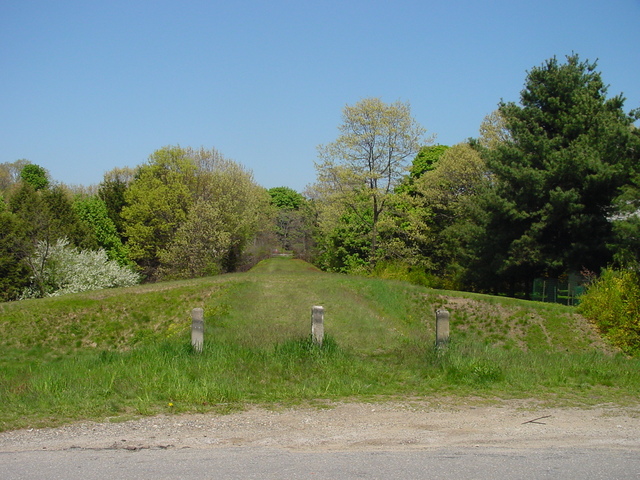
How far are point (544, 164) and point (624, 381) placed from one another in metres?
24.1

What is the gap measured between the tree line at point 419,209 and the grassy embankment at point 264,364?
10.5 m

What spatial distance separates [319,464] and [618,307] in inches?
719

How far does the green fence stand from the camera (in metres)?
30.0

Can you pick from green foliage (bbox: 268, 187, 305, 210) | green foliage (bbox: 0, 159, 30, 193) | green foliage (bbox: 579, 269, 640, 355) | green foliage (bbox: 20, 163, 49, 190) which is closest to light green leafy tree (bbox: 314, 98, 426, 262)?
green foliage (bbox: 579, 269, 640, 355)

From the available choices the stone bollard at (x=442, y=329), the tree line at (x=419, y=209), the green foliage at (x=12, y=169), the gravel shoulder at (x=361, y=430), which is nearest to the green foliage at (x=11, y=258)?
the tree line at (x=419, y=209)

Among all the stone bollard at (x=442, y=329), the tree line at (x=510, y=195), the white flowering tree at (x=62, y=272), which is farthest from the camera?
the white flowering tree at (x=62, y=272)

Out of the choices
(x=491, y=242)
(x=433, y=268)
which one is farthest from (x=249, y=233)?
(x=491, y=242)

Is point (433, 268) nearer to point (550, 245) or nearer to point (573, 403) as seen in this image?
point (550, 245)

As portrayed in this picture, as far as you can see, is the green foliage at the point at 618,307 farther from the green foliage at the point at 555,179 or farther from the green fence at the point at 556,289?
the green foliage at the point at 555,179

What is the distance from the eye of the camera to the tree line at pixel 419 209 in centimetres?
3045

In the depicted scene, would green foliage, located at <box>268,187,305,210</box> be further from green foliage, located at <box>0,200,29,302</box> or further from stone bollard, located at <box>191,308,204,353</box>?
stone bollard, located at <box>191,308,204,353</box>

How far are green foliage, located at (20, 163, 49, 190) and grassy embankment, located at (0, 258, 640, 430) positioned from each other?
224 ft

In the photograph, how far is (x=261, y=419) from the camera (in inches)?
287

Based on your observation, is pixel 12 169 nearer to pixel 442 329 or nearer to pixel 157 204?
pixel 157 204
